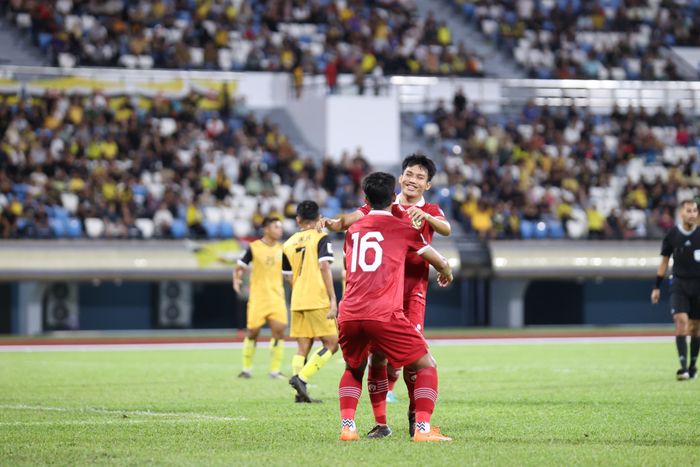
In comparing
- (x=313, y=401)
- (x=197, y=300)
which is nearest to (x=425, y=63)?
(x=197, y=300)

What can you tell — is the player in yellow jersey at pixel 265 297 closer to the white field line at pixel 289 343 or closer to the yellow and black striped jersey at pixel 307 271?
the yellow and black striped jersey at pixel 307 271

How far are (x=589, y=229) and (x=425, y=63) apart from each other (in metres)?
8.28

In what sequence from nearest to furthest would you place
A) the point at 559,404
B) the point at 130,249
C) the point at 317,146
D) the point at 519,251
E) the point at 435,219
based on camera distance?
the point at 435,219 < the point at 559,404 < the point at 130,249 < the point at 519,251 < the point at 317,146

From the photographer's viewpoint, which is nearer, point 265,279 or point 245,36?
point 265,279

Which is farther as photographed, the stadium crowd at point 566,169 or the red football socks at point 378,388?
the stadium crowd at point 566,169

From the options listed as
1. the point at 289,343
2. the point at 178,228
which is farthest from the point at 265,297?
the point at 178,228

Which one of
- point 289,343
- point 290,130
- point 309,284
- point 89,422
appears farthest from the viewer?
point 290,130

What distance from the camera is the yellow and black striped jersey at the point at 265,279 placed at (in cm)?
1831

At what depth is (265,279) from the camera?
60.2 ft

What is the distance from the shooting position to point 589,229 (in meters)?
37.9

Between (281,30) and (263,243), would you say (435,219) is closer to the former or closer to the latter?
(263,243)

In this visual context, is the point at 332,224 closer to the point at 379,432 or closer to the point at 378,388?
the point at 378,388

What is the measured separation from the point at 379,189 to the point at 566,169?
30667 mm

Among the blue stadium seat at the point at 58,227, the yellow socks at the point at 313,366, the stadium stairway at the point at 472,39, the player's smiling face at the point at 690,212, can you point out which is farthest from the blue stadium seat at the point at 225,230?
the yellow socks at the point at 313,366
